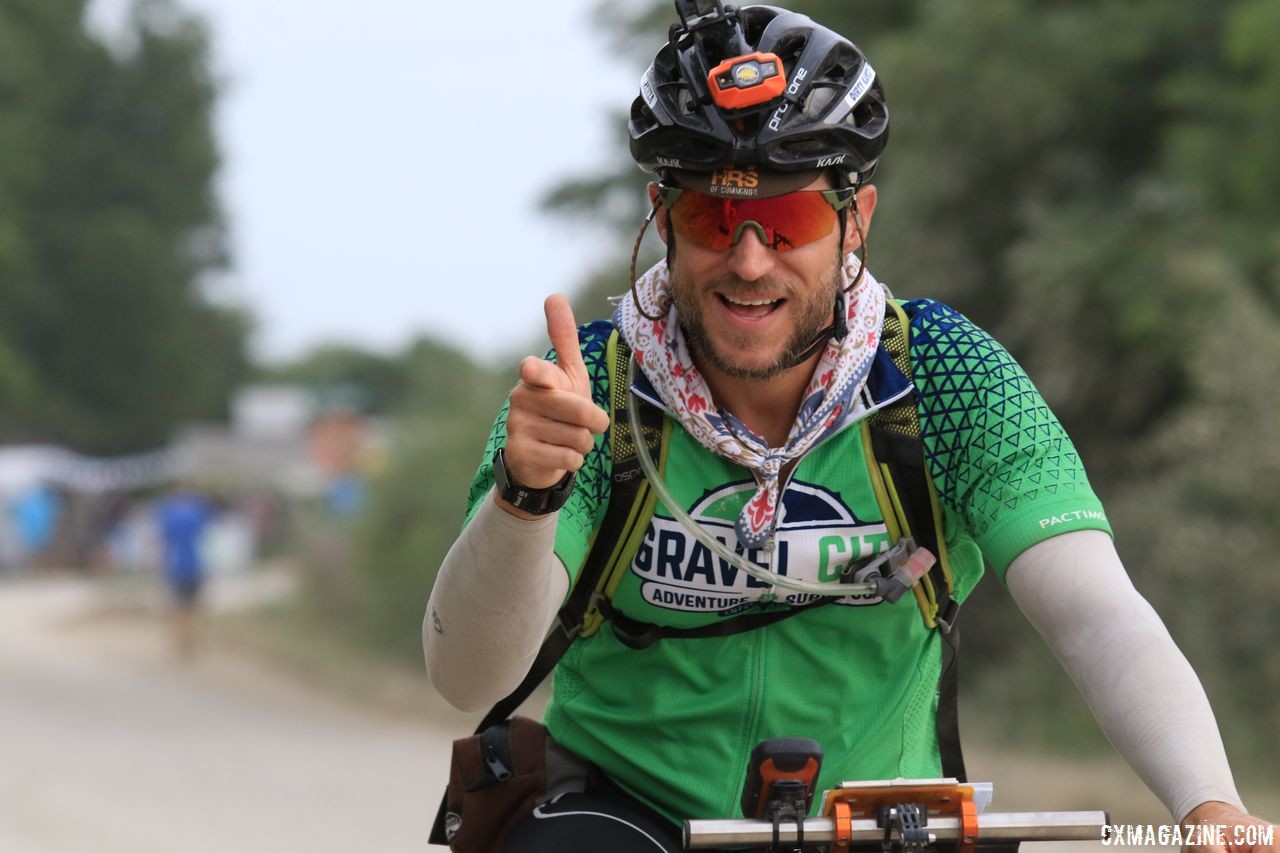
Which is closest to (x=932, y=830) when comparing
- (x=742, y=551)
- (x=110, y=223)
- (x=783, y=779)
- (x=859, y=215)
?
(x=783, y=779)

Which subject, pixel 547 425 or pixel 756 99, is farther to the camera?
pixel 756 99

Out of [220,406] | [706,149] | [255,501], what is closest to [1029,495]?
[706,149]

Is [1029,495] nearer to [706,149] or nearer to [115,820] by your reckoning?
[706,149]

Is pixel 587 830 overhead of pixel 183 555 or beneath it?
beneath

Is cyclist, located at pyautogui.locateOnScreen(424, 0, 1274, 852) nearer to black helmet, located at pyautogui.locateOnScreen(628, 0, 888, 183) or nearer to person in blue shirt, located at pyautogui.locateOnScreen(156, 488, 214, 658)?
black helmet, located at pyautogui.locateOnScreen(628, 0, 888, 183)

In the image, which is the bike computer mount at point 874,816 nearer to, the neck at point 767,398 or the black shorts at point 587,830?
the black shorts at point 587,830

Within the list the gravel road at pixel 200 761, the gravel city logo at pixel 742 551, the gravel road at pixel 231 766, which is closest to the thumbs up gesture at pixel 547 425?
the gravel city logo at pixel 742 551

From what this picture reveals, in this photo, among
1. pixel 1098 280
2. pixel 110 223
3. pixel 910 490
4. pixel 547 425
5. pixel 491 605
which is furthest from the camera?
pixel 110 223

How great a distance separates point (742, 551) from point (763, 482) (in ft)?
0.43

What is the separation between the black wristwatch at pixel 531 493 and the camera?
2.77m

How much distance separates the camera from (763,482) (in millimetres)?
3186

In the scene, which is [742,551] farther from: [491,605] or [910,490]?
[491,605]

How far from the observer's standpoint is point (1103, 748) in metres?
11.5

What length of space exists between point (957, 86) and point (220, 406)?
171 feet
